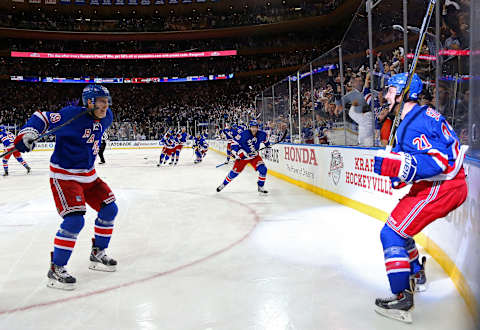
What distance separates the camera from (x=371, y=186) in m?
5.57

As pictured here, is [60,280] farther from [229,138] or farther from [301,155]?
[229,138]

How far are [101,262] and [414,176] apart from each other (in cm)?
270

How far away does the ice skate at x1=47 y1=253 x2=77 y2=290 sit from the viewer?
10.1ft

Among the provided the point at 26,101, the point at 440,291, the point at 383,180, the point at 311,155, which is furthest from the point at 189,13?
the point at 440,291

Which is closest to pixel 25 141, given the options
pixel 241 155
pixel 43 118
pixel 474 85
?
pixel 43 118

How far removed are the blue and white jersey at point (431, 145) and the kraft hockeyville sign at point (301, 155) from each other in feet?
18.2

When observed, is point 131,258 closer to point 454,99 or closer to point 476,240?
point 476,240

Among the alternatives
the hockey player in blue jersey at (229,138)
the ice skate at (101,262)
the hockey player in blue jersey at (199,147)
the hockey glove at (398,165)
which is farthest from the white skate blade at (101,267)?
the hockey player in blue jersey at (199,147)

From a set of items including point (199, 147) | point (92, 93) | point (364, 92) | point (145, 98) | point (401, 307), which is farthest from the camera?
point (145, 98)

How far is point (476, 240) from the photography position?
8.30 feet

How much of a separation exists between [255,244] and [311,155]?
4.14m

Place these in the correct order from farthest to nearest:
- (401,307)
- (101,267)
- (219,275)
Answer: (101,267) < (219,275) < (401,307)

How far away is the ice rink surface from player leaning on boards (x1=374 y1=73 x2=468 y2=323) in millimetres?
244

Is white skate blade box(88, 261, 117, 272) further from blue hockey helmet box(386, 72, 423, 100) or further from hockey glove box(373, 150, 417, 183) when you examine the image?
blue hockey helmet box(386, 72, 423, 100)
